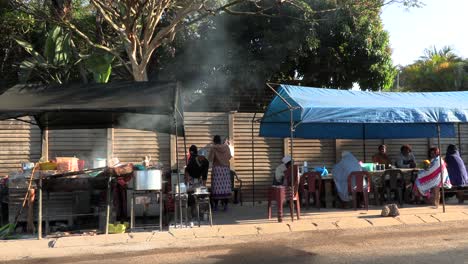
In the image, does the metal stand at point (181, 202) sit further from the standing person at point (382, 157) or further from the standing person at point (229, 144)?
the standing person at point (382, 157)

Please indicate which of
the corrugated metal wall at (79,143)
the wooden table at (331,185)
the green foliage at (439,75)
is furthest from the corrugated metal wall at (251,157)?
the green foliage at (439,75)

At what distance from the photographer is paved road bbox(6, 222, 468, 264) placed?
7.18 meters

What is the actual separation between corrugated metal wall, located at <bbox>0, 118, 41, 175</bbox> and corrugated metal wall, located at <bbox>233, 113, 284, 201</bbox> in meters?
4.93

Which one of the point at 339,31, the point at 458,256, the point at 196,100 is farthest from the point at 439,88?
the point at 458,256

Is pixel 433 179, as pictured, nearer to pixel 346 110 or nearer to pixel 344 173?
pixel 344 173

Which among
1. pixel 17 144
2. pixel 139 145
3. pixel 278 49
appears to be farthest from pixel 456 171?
pixel 17 144

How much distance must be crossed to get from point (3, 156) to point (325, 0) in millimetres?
10824

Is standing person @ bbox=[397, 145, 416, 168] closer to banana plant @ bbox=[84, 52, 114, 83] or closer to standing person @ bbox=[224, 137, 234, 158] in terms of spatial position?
standing person @ bbox=[224, 137, 234, 158]

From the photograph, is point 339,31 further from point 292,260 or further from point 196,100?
point 292,260

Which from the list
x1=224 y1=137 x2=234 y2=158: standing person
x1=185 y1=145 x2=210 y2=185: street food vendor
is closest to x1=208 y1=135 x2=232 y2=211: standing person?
x1=185 y1=145 x2=210 y2=185: street food vendor

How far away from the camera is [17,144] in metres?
11.8

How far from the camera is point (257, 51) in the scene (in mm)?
17438

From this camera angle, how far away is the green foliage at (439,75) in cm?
3109

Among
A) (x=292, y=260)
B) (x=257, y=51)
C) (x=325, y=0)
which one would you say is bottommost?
(x=292, y=260)
